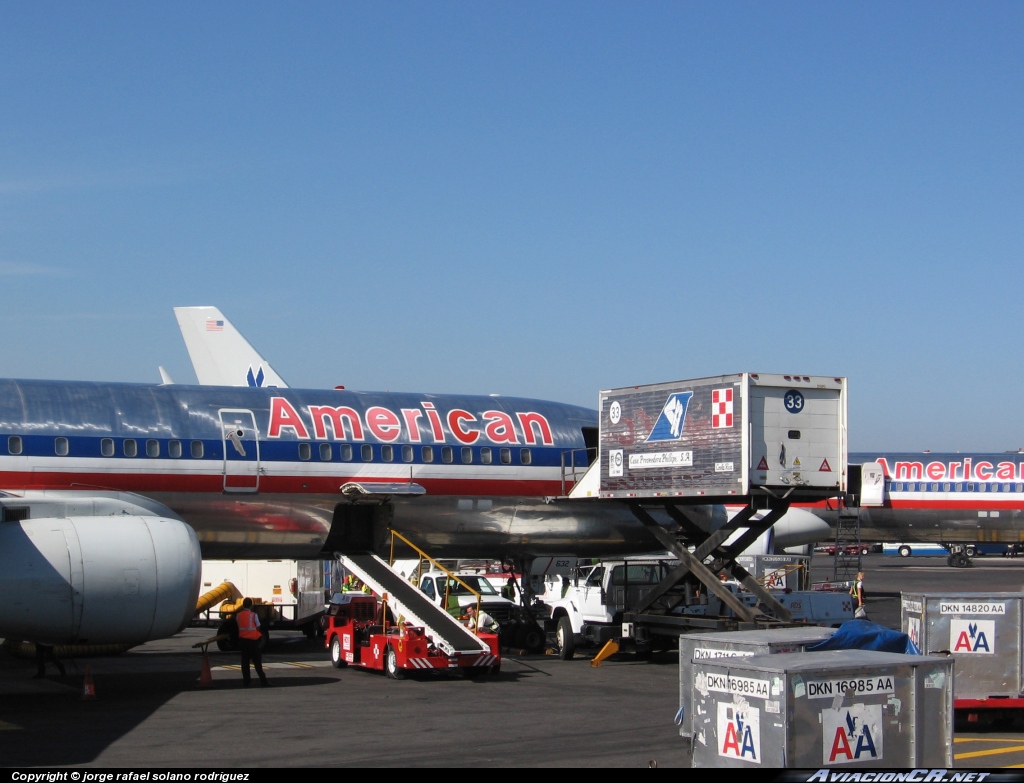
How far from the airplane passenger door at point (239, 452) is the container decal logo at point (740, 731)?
1396cm

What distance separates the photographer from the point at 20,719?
15.2 metres

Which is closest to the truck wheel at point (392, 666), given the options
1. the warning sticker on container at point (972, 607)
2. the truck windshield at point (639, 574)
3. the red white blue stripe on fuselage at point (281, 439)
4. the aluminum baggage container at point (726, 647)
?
the red white blue stripe on fuselage at point (281, 439)

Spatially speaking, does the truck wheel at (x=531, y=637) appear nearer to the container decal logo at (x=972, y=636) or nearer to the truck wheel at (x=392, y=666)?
the truck wheel at (x=392, y=666)

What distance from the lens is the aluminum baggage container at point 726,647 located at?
11.0m

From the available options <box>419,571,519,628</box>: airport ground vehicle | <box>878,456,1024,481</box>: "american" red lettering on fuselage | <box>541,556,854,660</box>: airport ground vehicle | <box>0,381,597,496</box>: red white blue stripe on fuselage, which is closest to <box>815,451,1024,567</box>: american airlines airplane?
<box>878,456,1024,481</box>: "american" red lettering on fuselage

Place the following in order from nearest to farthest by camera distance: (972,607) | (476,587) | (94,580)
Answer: (972,607) < (94,580) < (476,587)

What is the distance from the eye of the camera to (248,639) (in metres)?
18.6

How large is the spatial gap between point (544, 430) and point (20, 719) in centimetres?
1229

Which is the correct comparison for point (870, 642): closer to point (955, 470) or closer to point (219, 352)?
point (219, 352)

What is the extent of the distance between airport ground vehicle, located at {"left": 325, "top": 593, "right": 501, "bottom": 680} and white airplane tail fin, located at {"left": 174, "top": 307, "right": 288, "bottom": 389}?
Result: 58.2 feet

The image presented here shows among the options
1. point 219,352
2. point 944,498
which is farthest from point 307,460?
point 944,498

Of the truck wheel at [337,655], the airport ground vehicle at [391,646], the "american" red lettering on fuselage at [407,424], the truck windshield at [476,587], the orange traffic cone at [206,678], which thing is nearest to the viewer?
the orange traffic cone at [206,678]

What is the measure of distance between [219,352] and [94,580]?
25.4 metres
